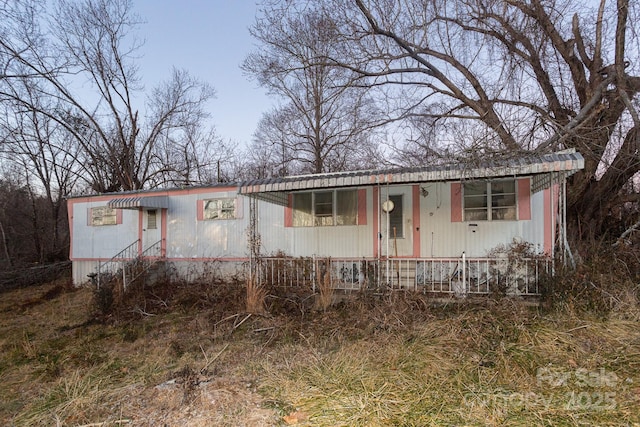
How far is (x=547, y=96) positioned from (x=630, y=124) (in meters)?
2.23

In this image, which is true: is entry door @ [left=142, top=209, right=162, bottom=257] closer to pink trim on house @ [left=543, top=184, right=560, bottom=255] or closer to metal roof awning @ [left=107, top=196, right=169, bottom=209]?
metal roof awning @ [left=107, top=196, right=169, bottom=209]

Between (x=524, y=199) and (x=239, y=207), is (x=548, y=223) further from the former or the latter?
(x=239, y=207)

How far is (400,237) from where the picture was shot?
835cm

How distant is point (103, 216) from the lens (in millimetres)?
11328

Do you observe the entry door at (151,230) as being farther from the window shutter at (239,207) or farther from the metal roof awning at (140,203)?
the window shutter at (239,207)

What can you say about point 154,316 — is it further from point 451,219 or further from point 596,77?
point 596,77

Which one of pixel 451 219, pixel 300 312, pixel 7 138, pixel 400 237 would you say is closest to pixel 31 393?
pixel 300 312

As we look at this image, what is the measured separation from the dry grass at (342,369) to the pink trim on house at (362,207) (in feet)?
8.63

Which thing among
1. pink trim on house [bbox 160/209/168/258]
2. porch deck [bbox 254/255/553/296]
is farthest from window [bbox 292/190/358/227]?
pink trim on house [bbox 160/209/168/258]

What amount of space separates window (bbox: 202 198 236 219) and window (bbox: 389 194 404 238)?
14.3 feet

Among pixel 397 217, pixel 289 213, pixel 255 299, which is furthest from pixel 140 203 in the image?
pixel 397 217

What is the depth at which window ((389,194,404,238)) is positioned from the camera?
838 cm

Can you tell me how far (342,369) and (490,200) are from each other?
5.63 metres

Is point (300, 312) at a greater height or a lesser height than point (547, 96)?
lesser
